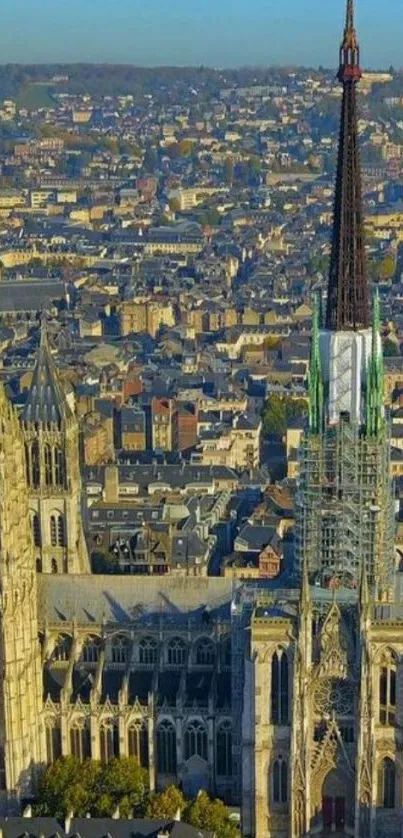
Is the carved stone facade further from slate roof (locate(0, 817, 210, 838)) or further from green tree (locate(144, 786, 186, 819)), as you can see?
slate roof (locate(0, 817, 210, 838))

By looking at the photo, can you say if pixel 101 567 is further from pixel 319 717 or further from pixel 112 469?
pixel 319 717

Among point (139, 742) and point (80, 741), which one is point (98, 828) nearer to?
point (139, 742)

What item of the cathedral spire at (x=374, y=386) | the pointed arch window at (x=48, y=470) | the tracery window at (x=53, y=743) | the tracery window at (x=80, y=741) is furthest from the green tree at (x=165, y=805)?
the pointed arch window at (x=48, y=470)

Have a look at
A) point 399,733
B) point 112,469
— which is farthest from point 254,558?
point 399,733

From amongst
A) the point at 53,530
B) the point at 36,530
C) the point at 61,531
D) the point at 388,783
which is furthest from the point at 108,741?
the point at 388,783

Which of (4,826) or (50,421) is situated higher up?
(50,421)

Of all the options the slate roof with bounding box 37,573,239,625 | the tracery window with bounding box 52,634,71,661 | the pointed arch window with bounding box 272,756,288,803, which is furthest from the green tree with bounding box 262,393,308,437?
the pointed arch window with bounding box 272,756,288,803
